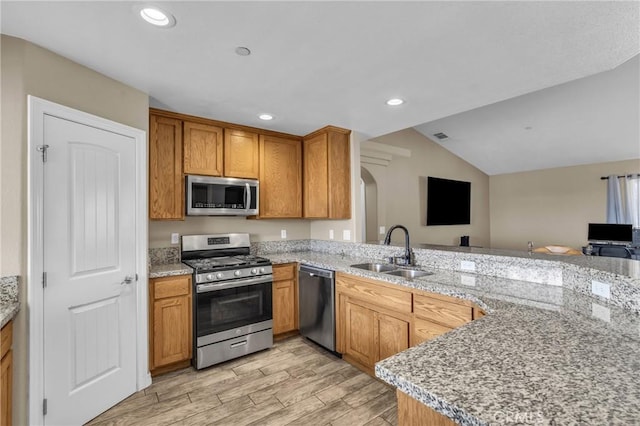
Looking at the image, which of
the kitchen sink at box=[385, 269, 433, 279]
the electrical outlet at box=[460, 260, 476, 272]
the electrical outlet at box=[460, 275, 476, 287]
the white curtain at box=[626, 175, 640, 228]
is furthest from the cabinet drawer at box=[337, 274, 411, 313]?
the white curtain at box=[626, 175, 640, 228]

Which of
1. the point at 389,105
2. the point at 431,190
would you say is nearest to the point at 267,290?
the point at 389,105

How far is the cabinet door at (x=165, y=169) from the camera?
282cm

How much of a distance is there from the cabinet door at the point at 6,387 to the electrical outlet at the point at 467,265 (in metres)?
3.00

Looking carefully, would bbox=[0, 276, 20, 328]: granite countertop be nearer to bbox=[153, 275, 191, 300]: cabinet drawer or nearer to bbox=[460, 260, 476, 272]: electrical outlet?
bbox=[153, 275, 191, 300]: cabinet drawer

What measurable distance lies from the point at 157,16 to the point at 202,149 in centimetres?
167

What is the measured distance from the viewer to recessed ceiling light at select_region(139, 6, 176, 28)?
150 centimetres

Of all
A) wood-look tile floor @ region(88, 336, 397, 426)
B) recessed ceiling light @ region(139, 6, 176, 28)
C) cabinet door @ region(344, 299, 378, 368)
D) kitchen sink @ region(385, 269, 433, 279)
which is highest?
recessed ceiling light @ region(139, 6, 176, 28)

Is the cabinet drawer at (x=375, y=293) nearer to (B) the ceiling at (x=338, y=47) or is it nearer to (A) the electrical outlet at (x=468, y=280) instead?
(A) the electrical outlet at (x=468, y=280)

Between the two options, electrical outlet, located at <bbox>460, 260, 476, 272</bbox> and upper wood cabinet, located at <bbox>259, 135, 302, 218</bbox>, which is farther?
upper wood cabinet, located at <bbox>259, 135, 302, 218</bbox>

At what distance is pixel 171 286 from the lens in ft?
8.71

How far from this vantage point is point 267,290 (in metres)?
3.12

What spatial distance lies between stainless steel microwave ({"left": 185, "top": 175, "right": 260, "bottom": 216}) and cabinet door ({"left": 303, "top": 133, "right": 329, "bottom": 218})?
0.65m

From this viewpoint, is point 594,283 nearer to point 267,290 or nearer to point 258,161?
point 267,290

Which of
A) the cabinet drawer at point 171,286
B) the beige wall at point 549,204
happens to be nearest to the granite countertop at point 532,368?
the cabinet drawer at point 171,286
